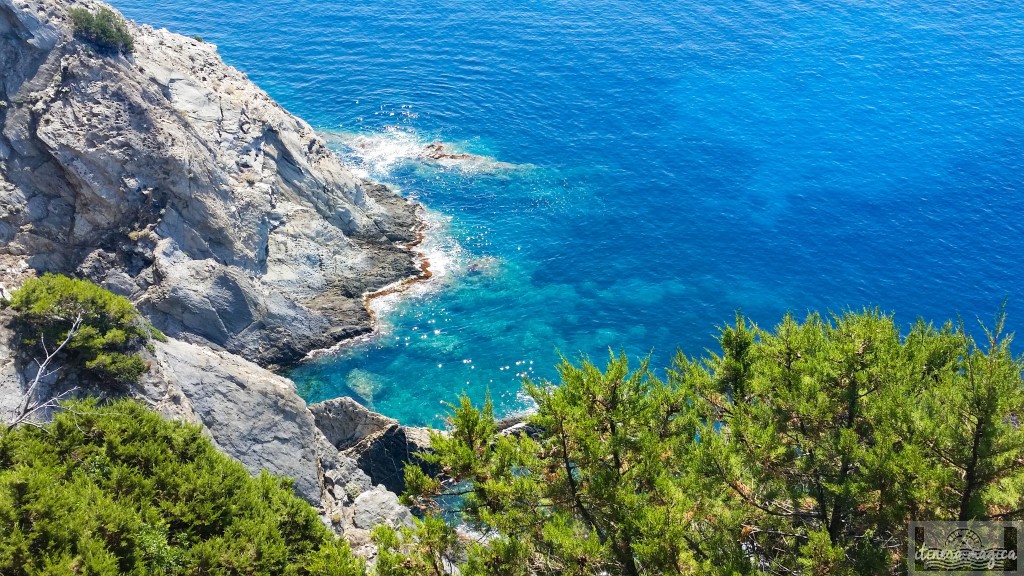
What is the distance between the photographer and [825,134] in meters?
→ 71.6

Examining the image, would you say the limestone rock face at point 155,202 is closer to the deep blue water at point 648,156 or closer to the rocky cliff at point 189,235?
the rocky cliff at point 189,235

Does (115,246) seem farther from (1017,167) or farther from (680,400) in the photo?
(1017,167)

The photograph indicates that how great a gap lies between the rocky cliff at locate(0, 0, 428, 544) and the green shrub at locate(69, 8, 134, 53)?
2.12 feet

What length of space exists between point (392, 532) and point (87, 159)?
115 feet

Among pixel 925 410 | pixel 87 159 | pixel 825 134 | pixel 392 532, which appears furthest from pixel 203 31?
pixel 925 410

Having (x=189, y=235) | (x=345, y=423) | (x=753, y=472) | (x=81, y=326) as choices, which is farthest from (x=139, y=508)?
(x=189, y=235)

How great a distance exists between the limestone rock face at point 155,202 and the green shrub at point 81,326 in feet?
37.2

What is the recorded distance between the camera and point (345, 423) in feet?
126

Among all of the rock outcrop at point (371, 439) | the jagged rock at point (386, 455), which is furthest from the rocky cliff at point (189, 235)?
the jagged rock at point (386, 455)

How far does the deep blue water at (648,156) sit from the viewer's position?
165 ft

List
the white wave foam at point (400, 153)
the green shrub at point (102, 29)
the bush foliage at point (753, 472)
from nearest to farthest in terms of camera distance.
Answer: the bush foliage at point (753, 472), the green shrub at point (102, 29), the white wave foam at point (400, 153)

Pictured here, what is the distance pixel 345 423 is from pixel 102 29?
30897 millimetres

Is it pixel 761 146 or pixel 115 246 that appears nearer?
pixel 115 246

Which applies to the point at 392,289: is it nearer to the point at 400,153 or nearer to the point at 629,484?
the point at 400,153
